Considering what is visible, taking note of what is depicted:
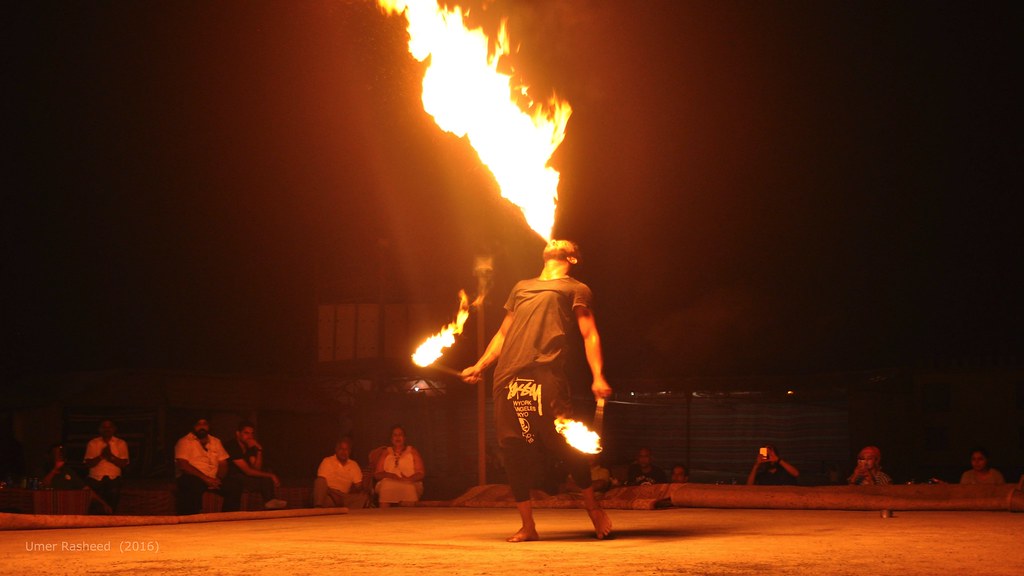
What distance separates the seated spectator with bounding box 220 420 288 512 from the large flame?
18.2ft

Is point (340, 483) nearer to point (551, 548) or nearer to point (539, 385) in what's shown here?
point (539, 385)

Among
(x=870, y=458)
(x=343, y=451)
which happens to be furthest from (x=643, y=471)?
(x=343, y=451)

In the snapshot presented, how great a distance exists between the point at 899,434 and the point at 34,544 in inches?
852

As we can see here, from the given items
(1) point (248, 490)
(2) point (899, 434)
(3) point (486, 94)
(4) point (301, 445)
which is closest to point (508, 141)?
(3) point (486, 94)

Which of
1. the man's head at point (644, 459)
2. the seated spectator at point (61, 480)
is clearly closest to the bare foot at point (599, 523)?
the seated spectator at point (61, 480)

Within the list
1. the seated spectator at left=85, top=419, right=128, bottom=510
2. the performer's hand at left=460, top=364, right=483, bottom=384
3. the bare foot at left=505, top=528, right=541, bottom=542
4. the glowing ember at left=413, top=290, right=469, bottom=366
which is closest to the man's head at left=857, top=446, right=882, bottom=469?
the glowing ember at left=413, top=290, right=469, bottom=366

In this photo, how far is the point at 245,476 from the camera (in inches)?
535

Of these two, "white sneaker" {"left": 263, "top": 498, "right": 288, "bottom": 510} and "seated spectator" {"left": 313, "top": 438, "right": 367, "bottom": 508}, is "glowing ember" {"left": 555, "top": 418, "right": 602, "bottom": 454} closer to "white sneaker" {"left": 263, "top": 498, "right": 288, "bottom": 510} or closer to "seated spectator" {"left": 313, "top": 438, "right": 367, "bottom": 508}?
"white sneaker" {"left": 263, "top": 498, "right": 288, "bottom": 510}

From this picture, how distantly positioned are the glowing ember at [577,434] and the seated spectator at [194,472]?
7.31 m

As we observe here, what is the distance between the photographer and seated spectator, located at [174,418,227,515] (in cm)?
1286

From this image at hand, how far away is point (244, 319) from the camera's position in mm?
28484

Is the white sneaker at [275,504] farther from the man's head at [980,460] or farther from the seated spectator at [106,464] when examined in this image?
the man's head at [980,460]

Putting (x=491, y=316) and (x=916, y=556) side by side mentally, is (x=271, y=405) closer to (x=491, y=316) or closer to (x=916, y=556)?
(x=491, y=316)

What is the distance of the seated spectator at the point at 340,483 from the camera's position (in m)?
14.2
